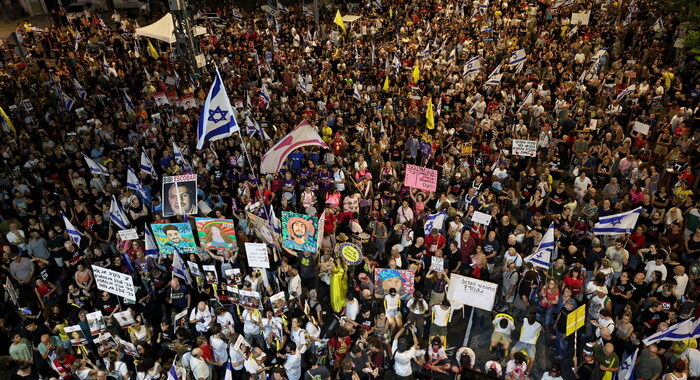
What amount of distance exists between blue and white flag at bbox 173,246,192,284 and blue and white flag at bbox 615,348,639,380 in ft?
26.5

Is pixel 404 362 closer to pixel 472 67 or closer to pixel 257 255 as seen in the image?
pixel 257 255

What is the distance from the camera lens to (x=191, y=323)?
31.6 ft

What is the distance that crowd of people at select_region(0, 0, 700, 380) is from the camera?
8.95 meters

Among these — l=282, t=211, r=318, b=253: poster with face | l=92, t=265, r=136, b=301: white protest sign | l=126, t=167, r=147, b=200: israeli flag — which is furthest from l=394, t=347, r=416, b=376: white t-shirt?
l=126, t=167, r=147, b=200: israeli flag

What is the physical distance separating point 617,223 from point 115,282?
9818 mm

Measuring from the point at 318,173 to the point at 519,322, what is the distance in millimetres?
6134

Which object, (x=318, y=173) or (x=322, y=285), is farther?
(x=318, y=173)

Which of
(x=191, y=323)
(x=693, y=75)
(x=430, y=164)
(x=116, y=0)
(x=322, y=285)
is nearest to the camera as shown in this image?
(x=191, y=323)

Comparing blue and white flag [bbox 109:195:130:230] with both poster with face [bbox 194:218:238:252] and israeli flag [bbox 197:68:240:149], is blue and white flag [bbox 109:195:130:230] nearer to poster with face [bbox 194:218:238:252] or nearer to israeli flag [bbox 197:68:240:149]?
poster with face [bbox 194:218:238:252]

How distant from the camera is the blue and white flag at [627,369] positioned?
25.1 ft

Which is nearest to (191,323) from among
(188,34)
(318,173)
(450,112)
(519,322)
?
(318,173)

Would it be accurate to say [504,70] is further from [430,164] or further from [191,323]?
[191,323]

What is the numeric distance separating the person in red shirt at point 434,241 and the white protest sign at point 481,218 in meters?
0.85

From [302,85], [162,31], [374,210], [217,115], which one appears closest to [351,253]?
[374,210]
